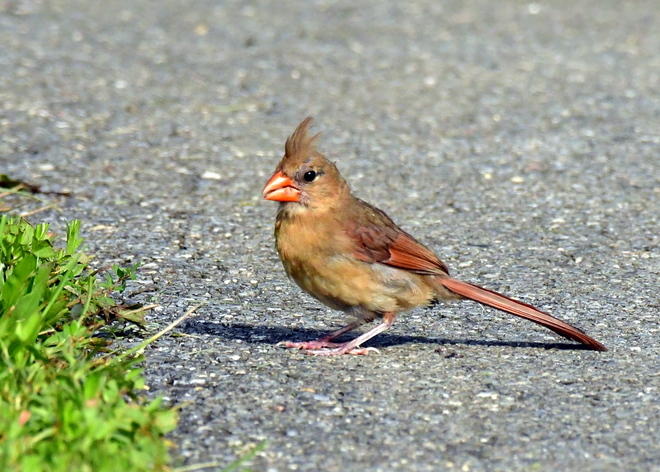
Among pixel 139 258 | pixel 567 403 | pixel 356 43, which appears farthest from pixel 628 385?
pixel 356 43

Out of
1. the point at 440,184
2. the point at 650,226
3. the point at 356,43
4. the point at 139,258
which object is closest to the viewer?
the point at 139,258

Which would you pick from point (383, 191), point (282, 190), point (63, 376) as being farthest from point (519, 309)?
point (383, 191)

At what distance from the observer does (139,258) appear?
5.28 m

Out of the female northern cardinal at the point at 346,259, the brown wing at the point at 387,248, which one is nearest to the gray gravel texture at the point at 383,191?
the female northern cardinal at the point at 346,259

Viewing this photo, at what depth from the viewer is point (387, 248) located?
14.6 ft

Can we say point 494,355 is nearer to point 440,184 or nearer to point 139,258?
point 139,258

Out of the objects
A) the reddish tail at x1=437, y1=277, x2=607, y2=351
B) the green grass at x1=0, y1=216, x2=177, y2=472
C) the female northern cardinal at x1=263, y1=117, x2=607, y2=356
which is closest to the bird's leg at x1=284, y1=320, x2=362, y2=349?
the female northern cardinal at x1=263, y1=117, x2=607, y2=356

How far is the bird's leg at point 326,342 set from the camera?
4.27 meters

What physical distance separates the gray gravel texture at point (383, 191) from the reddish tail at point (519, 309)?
8 centimetres

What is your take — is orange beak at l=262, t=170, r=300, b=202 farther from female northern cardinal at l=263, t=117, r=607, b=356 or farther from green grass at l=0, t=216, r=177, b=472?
green grass at l=0, t=216, r=177, b=472

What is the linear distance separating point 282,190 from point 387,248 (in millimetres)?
525

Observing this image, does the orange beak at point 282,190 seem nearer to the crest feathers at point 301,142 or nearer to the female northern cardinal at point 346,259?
the female northern cardinal at point 346,259

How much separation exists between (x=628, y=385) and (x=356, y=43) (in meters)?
6.56

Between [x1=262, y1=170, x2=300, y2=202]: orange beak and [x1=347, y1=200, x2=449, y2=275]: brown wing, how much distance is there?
0.28 m
